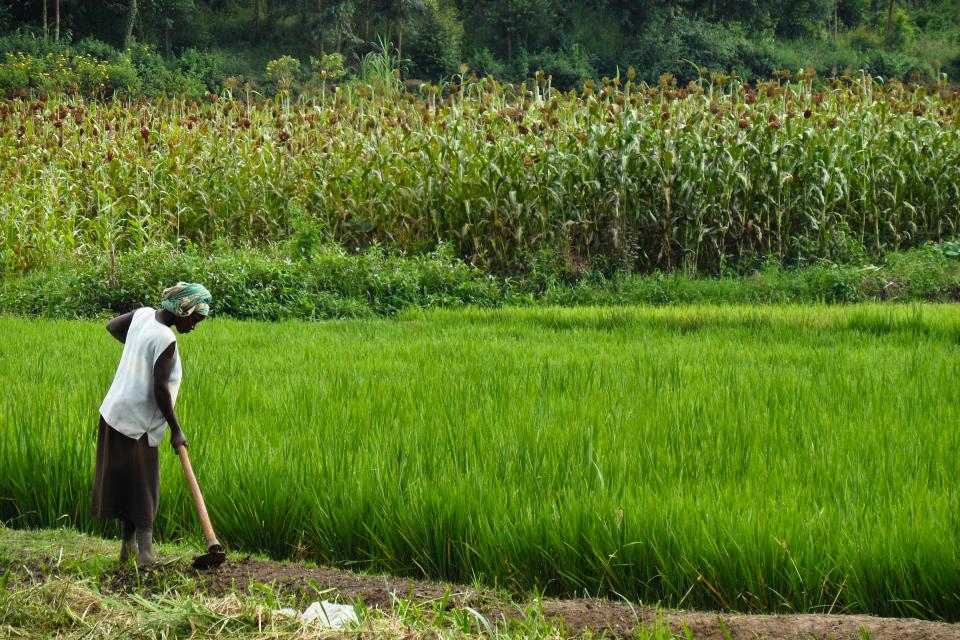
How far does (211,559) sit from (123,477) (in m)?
0.32

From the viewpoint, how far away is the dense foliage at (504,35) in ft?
111

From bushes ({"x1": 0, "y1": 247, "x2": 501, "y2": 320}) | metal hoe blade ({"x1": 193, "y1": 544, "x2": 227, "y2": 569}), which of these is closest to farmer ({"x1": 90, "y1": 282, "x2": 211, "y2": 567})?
metal hoe blade ({"x1": 193, "y1": 544, "x2": 227, "y2": 569})

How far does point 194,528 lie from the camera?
10.2 feet

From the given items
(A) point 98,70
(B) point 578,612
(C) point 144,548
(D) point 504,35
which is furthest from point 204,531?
(D) point 504,35

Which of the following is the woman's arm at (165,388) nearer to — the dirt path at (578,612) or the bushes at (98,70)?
the dirt path at (578,612)

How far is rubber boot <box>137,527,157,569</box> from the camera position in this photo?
8.86 ft

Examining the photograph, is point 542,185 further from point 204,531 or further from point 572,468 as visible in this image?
point 204,531

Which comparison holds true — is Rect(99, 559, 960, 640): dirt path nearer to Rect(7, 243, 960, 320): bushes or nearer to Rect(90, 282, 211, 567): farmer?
Rect(90, 282, 211, 567): farmer

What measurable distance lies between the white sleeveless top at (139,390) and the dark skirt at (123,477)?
4 cm

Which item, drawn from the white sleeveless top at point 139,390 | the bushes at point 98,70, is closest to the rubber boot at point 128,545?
the white sleeveless top at point 139,390

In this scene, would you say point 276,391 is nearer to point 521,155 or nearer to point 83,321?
point 83,321

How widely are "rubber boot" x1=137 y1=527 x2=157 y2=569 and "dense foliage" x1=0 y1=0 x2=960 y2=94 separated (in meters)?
29.1

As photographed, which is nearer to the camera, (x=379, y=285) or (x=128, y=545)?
(x=128, y=545)

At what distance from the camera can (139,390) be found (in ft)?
8.34
